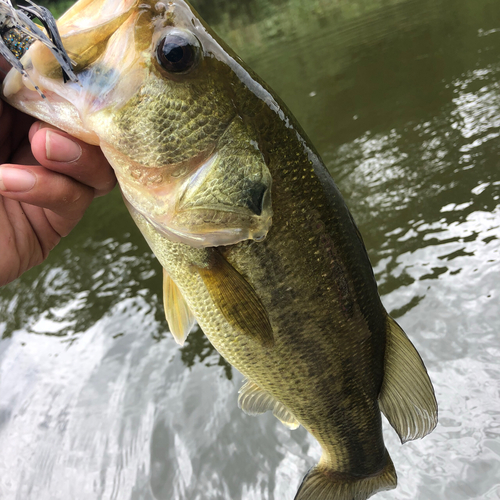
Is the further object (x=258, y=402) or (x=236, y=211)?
(x=258, y=402)

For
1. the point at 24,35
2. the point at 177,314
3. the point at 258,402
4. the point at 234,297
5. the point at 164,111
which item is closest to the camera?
the point at 24,35

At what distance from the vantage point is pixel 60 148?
1300mm

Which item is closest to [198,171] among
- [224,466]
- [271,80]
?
[224,466]

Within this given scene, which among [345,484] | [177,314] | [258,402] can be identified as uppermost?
[177,314]

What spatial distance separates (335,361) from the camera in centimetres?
168

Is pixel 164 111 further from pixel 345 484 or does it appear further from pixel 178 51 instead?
pixel 345 484

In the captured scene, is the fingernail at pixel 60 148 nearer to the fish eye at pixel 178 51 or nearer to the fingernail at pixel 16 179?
the fingernail at pixel 16 179

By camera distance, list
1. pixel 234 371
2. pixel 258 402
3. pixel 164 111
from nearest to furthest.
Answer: pixel 164 111 → pixel 258 402 → pixel 234 371

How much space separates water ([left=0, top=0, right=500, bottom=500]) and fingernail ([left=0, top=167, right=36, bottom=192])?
8.10ft

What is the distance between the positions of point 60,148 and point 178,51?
457 millimetres

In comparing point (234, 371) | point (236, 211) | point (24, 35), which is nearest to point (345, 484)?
point (236, 211)

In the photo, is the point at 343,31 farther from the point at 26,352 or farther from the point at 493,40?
the point at 26,352

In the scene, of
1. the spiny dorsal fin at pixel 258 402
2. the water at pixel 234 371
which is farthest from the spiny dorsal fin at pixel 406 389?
the water at pixel 234 371

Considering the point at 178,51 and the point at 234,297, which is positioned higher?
the point at 178,51
